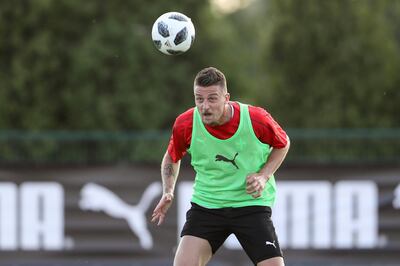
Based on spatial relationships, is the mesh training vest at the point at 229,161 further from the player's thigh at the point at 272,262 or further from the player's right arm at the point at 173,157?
the player's thigh at the point at 272,262

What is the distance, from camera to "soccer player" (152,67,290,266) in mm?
7594

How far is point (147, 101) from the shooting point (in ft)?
60.6

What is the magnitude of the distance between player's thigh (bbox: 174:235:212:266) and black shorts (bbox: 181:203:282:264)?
0.04 metres

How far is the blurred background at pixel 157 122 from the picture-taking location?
1305 cm

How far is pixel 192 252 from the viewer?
758 centimetres

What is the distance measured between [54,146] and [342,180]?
13.9 feet

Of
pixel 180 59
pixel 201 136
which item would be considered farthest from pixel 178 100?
pixel 201 136

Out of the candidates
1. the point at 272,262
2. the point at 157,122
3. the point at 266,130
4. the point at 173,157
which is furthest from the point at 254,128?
the point at 157,122

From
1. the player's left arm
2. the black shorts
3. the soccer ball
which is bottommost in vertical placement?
the black shorts

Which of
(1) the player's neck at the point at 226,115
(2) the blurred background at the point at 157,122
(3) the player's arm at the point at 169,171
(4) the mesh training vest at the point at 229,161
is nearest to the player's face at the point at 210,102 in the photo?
(1) the player's neck at the point at 226,115

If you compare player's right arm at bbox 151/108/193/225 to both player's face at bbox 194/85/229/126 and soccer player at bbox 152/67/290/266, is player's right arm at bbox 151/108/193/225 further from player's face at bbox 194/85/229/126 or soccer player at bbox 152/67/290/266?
player's face at bbox 194/85/229/126

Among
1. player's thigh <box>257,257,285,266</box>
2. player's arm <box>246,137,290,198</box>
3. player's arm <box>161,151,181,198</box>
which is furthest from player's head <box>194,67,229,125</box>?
player's thigh <box>257,257,285,266</box>

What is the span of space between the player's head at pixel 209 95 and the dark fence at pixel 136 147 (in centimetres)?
640

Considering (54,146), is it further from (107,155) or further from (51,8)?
(51,8)
